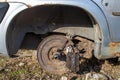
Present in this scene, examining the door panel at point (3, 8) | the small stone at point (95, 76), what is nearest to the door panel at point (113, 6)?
the small stone at point (95, 76)

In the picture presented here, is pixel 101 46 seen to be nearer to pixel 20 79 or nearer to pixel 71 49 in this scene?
pixel 71 49

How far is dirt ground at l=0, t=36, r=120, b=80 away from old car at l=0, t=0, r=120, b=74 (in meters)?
0.13

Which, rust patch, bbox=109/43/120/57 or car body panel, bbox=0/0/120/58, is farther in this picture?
rust patch, bbox=109/43/120/57

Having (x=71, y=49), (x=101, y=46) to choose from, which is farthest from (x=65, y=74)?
(x=101, y=46)

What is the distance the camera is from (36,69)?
16.3 feet

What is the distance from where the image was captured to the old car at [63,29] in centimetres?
405

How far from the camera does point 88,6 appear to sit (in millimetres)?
4035

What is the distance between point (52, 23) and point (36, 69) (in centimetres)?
76

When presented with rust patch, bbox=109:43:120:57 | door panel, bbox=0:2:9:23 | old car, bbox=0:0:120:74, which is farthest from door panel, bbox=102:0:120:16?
door panel, bbox=0:2:9:23

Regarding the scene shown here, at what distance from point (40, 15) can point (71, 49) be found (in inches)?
24.7

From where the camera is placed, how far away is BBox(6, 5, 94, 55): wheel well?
14.9ft

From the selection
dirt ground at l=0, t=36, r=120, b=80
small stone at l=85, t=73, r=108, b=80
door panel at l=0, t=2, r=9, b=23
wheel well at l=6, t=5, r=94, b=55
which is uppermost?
door panel at l=0, t=2, r=9, b=23

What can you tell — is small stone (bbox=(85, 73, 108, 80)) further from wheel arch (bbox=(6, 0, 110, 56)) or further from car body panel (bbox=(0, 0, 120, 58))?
wheel arch (bbox=(6, 0, 110, 56))

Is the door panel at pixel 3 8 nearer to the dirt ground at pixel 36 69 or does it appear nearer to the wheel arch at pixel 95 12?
the wheel arch at pixel 95 12
